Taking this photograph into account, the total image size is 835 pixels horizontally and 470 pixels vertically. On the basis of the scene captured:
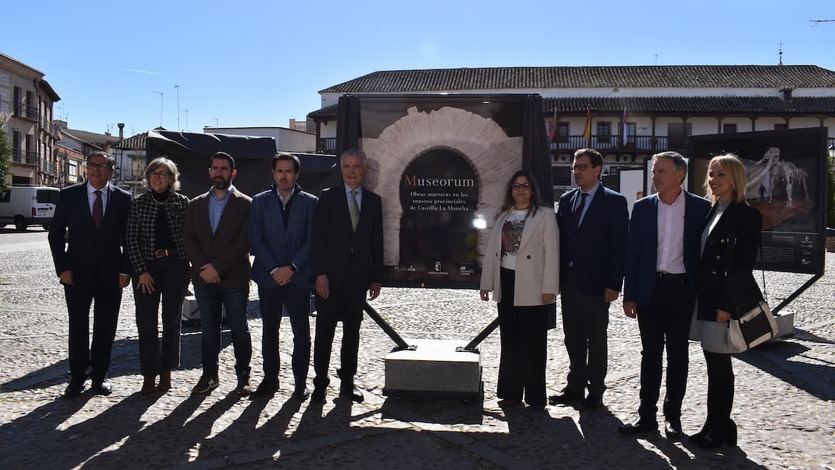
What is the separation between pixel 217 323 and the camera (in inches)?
197

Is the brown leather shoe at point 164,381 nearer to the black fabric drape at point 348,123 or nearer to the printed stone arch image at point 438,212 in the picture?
the printed stone arch image at point 438,212

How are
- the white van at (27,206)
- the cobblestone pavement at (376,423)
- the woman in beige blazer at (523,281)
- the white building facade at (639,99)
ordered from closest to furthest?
the cobblestone pavement at (376,423) < the woman in beige blazer at (523,281) < the white van at (27,206) < the white building facade at (639,99)

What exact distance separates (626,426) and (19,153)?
50.9 meters

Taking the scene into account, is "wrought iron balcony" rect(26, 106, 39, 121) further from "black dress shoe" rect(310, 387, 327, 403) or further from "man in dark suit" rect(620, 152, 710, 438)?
"man in dark suit" rect(620, 152, 710, 438)

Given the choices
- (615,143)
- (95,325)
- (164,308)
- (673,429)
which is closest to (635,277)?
(673,429)

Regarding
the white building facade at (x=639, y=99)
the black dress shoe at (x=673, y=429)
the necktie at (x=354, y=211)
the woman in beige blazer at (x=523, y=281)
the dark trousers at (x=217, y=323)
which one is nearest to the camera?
the black dress shoe at (x=673, y=429)

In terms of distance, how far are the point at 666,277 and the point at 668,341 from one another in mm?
405

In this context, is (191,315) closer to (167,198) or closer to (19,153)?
(167,198)

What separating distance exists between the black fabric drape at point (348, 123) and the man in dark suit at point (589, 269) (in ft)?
5.32

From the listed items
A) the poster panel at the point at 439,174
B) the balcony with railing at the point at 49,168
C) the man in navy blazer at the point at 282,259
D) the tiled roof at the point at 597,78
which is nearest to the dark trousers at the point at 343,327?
the man in navy blazer at the point at 282,259

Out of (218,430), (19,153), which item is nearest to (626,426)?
(218,430)

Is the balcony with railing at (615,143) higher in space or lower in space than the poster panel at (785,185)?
higher

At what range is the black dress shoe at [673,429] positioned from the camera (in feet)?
13.4

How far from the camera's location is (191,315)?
7.53 metres
